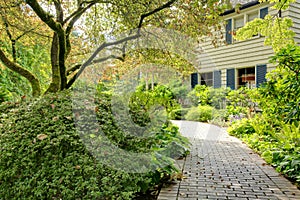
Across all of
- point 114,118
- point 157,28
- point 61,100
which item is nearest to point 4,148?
point 61,100

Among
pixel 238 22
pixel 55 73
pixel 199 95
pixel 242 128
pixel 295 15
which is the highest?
pixel 238 22

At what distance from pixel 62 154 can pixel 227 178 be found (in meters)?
2.54

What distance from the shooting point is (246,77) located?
10945mm

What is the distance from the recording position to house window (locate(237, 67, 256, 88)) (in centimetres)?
1062

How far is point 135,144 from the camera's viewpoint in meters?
2.94

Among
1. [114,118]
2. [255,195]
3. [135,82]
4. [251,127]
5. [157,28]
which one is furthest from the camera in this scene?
[135,82]

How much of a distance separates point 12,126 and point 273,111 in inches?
194

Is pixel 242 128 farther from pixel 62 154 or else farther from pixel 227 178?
pixel 62 154

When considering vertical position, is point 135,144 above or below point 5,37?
below

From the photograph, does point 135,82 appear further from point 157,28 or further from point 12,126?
point 12,126

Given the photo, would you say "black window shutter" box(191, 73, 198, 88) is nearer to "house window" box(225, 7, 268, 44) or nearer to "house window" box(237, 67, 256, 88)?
"house window" box(237, 67, 256, 88)

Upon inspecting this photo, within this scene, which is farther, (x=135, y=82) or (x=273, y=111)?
(x=135, y=82)

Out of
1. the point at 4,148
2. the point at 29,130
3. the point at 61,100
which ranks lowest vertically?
the point at 4,148

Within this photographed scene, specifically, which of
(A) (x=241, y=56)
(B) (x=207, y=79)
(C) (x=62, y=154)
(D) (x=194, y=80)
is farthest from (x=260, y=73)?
(C) (x=62, y=154)
